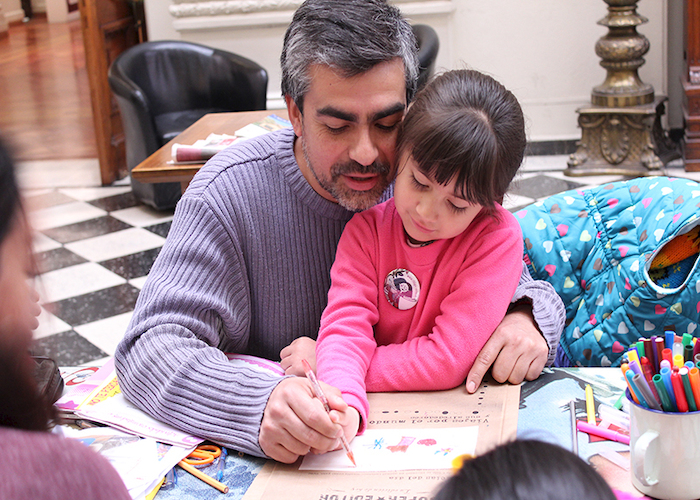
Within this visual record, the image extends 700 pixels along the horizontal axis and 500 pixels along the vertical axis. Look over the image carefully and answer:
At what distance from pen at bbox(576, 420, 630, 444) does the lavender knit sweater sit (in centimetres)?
23

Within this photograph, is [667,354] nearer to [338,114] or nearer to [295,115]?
[338,114]

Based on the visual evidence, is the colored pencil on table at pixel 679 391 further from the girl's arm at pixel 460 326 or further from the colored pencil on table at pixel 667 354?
the girl's arm at pixel 460 326

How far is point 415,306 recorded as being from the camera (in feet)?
3.97

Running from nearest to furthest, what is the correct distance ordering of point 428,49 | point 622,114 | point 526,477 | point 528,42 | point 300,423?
1. point 526,477
2. point 300,423
3. point 428,49
4. point 622,114
5. point 528,42

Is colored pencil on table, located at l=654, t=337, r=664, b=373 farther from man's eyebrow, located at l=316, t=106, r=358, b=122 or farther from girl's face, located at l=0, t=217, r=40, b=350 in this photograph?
girl's face, located at l=0, t=217, r=40, b=350

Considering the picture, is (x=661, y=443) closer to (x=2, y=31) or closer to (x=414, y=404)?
(x=414, y=404)

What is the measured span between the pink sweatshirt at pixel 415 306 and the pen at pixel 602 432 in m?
0.20

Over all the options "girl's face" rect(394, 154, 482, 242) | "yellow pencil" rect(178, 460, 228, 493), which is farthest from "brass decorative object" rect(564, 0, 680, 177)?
"yellow pencil" rect(178, 460, 228, 493)

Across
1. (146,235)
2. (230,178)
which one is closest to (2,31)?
(146,235)

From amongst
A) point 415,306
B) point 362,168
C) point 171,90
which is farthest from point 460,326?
point 171,90

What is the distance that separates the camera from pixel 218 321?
1.29 m

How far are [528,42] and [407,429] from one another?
422cm

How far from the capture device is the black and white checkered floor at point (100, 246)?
9.99 ft

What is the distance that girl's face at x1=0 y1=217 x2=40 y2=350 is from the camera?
1.79 ft
